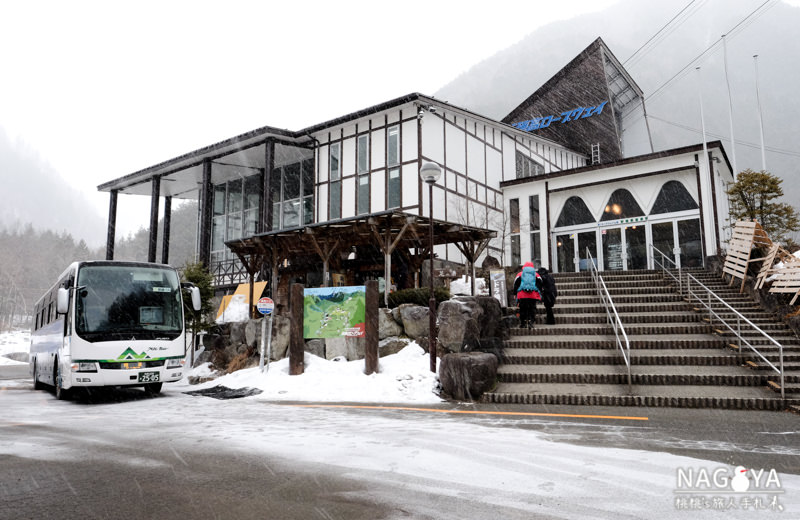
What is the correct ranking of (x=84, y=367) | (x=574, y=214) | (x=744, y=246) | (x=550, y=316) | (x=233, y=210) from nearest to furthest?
(x=84, y=367) < (x=550, y=316) < (x=744, y=246) < (x=574, y=214) < (x=233, y=210)

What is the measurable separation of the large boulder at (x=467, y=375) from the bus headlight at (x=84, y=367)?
6872 millimetres

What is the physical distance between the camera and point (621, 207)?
76.4 feet

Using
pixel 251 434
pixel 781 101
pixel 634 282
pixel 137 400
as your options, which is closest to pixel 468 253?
pixel 634 282

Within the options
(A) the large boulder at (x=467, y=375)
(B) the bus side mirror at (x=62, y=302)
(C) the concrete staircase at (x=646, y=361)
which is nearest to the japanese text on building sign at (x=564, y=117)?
(C) the concrete staircase at (x=646, y=361)

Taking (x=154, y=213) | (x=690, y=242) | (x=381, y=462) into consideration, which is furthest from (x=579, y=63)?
(x=381, y=462)

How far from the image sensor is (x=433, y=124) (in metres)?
22.8

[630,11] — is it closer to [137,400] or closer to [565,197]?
[565,197]

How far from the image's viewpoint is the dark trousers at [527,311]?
42.2 feet

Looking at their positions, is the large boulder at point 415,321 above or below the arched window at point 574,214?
below

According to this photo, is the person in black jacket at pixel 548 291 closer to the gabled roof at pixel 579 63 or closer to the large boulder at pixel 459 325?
the large boulder at pixel 459 325

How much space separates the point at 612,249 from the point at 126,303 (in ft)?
63.8

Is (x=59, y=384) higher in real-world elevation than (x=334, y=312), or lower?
lower

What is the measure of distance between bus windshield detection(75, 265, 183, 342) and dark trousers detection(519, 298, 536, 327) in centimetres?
792

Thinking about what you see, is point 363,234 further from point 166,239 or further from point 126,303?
point 166,239
